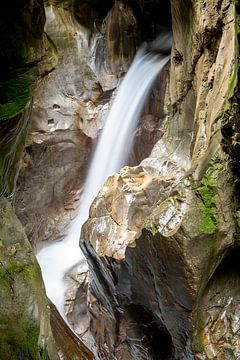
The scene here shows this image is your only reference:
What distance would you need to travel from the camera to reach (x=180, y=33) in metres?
6.96

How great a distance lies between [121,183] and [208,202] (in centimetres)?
211

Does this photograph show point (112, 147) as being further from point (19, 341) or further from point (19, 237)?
point (19, 341)

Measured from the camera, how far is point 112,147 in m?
8.95

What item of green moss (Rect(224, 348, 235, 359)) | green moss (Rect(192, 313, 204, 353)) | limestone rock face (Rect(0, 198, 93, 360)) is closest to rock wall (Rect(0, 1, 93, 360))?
limestone rock face (Rect(0, 198, 93, 360))

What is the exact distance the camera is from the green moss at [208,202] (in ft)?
14.6

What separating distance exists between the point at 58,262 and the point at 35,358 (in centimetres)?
445

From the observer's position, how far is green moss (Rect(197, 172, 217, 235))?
4.46 meters

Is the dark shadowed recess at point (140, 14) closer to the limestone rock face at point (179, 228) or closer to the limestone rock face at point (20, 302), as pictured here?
the limestone rock face at point (179, 228)

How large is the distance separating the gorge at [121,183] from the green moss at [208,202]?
0.01m

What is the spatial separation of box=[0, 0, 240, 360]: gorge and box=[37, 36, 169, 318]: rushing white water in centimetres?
3

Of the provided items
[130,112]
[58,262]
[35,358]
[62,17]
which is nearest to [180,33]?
[130,112]

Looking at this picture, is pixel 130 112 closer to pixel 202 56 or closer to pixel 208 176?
pixel 202 56

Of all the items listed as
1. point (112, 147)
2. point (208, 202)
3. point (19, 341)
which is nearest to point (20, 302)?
point (19, 341)

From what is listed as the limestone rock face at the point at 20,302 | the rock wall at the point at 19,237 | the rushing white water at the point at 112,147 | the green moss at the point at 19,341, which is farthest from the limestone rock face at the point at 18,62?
the rushing white water at the point at 112,147
